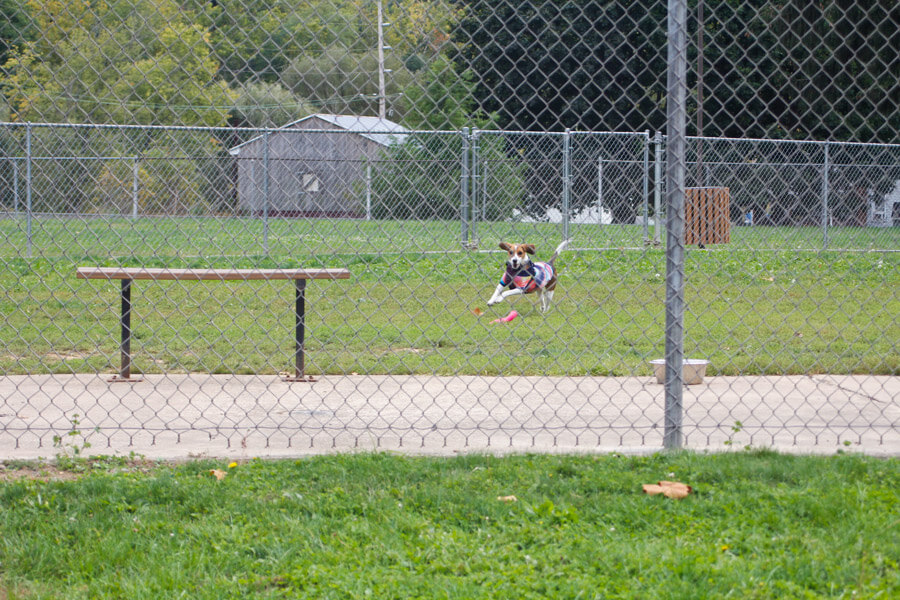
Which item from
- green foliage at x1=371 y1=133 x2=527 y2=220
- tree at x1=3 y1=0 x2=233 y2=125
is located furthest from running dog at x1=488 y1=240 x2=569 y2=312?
tree at x1=3 y1=0 x2=233 y2=125

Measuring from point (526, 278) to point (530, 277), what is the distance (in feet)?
0.26

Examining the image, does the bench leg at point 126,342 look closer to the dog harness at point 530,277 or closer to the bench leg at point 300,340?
the bench leg at point 300,340

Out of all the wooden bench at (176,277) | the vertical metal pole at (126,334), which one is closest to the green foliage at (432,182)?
the wooden bench at (176,277)

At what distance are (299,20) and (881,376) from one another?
4208 mm

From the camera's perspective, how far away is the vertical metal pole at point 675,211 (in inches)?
141

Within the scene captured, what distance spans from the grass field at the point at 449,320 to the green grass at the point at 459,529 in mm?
2106

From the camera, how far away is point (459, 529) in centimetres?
295

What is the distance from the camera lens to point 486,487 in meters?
3.32

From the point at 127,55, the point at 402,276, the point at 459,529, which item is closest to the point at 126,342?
the point at 127,55

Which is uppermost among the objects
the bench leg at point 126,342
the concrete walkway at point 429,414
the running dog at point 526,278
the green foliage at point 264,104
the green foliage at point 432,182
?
the green foliage at point 432,182

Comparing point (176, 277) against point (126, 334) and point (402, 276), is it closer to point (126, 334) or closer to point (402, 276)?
point (126, 334)

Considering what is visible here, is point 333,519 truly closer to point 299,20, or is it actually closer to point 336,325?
point 299,20

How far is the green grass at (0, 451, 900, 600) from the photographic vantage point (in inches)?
99.3

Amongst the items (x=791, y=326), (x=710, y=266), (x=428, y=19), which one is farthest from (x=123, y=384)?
(x=710, y=266)
